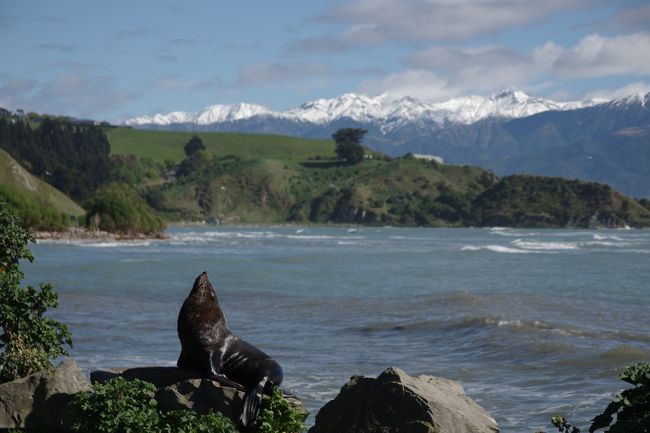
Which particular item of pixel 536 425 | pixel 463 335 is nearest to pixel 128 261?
pixel 463 335

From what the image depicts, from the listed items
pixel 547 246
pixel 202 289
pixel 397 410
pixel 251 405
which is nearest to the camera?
pixel 397 410

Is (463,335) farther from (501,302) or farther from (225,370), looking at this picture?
(225,370)

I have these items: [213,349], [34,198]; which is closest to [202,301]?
[213,349]

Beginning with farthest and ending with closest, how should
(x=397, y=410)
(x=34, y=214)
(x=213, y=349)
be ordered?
(x=34, y=214)
(x=213, y=349)
(x=397, y=410)

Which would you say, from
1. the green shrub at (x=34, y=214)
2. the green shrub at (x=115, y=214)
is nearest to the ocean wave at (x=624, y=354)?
the green shrub at (x=34, y=214)

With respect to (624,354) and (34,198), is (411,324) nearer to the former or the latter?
(624,354)

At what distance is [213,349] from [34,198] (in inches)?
4755

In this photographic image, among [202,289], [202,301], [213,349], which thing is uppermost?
[202,289]

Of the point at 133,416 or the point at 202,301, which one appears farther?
the point at 202,301

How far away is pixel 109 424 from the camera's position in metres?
8.25

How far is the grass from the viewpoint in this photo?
12981cm

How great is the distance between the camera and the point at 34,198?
12600 cm

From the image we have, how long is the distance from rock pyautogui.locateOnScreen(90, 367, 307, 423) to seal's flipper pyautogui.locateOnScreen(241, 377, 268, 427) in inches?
2.7

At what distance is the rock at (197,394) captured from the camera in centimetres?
927
